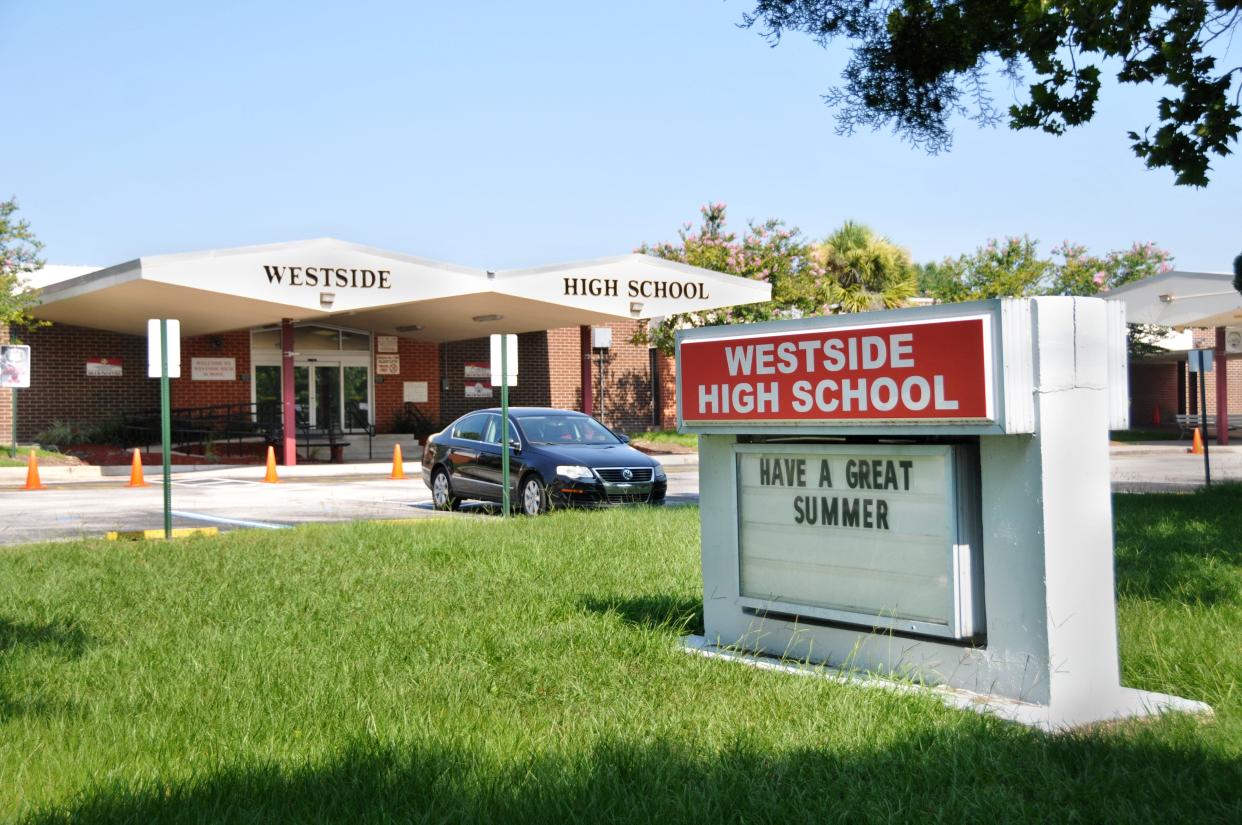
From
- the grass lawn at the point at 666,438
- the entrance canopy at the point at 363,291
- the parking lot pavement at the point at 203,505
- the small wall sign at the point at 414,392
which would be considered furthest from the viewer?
the small wall sign at the point at 414,392

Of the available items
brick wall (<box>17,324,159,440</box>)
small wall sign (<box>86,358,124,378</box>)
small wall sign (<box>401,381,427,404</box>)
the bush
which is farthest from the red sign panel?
small wall sign (<box>401,381,427,404</box>)

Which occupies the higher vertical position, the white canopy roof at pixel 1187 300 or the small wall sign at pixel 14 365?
the white canopy roof at pixel 1187 300

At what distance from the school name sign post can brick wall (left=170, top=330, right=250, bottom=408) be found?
31.2m

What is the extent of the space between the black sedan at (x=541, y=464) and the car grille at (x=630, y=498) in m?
0.01

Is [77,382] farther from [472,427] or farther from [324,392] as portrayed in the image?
[472,427]

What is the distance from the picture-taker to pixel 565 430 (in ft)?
59.1

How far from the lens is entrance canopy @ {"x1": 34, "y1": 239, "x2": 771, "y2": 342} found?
26188 millimetres

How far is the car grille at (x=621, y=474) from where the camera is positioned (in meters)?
16.4

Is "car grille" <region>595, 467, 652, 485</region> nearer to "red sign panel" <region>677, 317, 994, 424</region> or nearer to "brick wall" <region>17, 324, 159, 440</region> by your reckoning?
"red sign panel" <region>677, 317, 994, 424</region>

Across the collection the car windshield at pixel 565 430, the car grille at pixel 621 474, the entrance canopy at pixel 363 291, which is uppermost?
the entrance canopy at pixel 363 291

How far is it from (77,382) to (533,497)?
21682 mm

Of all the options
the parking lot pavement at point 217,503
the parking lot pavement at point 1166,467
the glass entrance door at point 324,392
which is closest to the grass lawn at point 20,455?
the parking lot pavement at point 217,503

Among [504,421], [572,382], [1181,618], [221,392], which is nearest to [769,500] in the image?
[1181,618]

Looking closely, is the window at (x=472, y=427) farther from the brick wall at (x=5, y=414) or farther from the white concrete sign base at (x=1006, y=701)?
the brick wall at (x=5, y=414)
